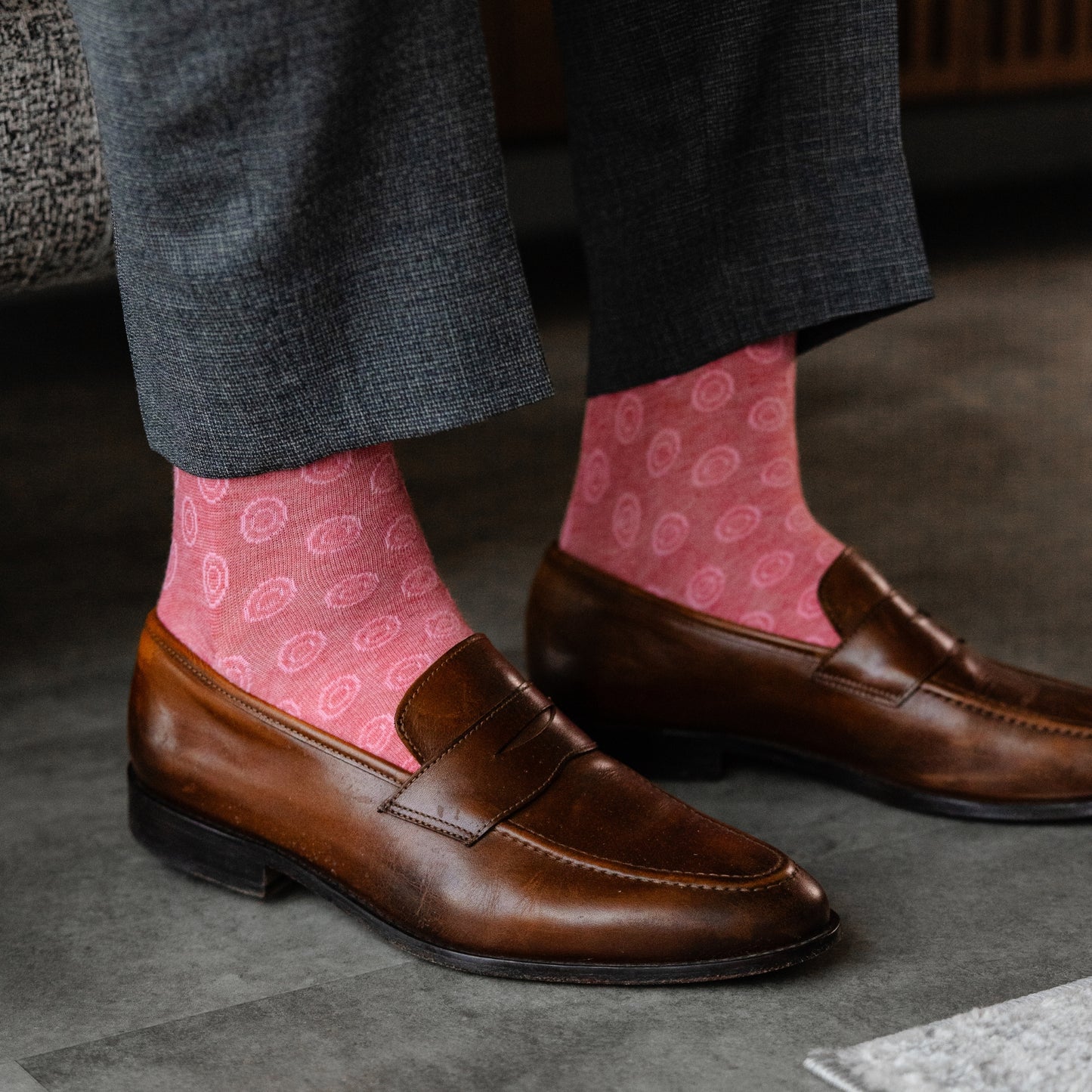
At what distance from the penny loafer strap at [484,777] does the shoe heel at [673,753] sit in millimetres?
180

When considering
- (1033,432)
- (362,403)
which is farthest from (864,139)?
(1033,432)

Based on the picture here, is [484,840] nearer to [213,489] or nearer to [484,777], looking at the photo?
[484,777]

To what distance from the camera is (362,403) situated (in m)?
0.61

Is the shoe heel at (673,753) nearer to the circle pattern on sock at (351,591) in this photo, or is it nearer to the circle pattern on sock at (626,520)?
the circle pattern on sock at (626,520)

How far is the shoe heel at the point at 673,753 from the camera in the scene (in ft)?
2.63

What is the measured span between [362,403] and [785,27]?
321 mm

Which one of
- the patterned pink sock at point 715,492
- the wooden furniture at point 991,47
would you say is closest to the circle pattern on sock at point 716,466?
the patterned pink sock at point 715,492

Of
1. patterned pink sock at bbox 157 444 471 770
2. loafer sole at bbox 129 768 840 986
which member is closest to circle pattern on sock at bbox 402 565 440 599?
patterned pink sock at bbox 157 444 471 770

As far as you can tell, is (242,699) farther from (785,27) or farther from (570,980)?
(785,27)

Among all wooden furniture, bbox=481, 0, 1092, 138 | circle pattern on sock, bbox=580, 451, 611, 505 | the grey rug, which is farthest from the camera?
wooden furniture, bbox=481, 0, 1092, 138

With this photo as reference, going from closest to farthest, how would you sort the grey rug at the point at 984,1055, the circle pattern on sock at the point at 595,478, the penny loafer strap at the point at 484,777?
1. the grey rug at the point at 984,1055
2. the penny loafer strap at the point at 484,777
3. the circle pattern on sock at the point at 595,478

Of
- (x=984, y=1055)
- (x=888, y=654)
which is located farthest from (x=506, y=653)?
(x=984, y=1055)

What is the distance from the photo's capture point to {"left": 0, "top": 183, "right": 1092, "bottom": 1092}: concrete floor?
21.7 inches

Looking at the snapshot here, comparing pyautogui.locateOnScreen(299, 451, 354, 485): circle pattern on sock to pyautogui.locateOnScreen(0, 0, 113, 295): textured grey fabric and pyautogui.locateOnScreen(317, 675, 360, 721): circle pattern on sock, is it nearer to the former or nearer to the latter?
pyautogui.locateOnScreen(317, 675, 360, 721): circle pattern on sock
